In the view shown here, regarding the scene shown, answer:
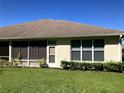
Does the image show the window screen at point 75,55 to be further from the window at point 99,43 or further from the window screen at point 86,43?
the window at point 99,43

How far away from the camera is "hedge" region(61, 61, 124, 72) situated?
1459 cm

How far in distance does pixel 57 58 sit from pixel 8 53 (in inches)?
220

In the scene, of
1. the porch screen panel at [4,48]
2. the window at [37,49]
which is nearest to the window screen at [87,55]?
the window at [37,49]

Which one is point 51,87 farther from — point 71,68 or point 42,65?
point 42,65

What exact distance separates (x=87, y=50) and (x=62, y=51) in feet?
7.52

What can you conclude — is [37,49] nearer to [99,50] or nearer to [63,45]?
[63,45]

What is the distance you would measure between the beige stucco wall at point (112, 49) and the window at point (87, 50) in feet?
1.39

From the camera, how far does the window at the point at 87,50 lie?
16094 mm

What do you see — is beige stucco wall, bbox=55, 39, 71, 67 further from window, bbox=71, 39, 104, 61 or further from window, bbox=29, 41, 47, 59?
window, bbox=29, 41, 47, 59

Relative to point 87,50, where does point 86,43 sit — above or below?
above

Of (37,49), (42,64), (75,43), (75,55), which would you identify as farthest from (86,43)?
(37,49)

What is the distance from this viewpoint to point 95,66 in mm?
15336

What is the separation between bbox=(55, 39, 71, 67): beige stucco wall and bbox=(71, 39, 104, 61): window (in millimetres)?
429

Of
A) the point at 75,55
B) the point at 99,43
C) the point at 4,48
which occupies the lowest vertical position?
the point at 75,55
